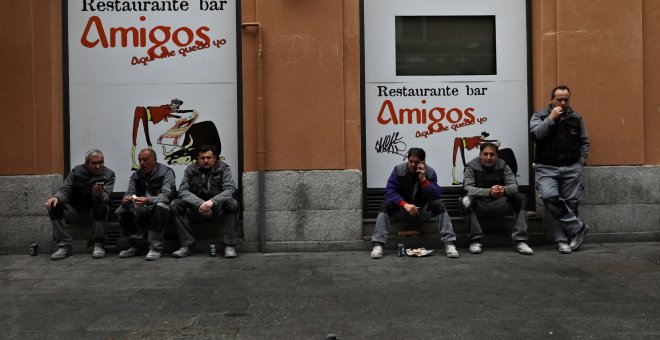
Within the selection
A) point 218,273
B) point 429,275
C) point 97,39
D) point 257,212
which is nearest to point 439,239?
point 429,275

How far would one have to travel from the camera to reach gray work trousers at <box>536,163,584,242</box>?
8.26 m

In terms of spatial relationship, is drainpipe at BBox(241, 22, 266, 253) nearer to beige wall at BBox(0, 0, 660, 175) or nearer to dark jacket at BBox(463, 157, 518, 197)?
beige wall at BBox(0, 0, 660, 175)

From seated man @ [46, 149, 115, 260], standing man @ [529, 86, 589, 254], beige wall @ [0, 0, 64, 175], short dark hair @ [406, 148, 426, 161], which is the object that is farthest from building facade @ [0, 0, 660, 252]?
short dark hair @ [406, 148, 426, 161]

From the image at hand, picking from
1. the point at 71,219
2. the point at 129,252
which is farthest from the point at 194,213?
the point at 71,219

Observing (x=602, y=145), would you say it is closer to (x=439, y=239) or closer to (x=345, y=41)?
(x=439, y=239)

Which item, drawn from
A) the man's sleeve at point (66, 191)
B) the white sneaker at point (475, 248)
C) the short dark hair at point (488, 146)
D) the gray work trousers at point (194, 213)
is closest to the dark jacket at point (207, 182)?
the gray work trousers at point (194, 213)

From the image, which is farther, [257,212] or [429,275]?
[257,212]

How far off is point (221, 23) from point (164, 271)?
350 centimetres

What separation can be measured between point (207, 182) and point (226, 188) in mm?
268

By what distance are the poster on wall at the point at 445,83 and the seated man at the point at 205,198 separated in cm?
196

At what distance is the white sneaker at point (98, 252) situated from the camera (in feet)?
27.1

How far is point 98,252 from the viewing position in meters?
8.29

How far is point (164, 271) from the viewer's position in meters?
7.42

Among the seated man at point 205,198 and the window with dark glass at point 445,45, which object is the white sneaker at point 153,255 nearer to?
the seated man at point 205,198
